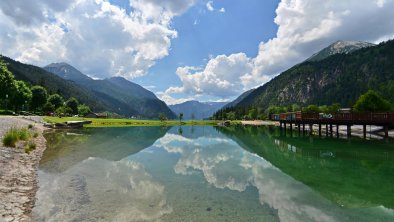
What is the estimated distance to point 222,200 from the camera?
16.9 meters

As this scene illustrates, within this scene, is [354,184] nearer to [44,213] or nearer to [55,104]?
[44,213]

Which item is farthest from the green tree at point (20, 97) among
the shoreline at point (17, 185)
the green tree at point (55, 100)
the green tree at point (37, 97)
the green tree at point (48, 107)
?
the shoreline at point (17, 185)

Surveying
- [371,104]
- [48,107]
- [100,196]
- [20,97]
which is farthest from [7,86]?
[371,104]

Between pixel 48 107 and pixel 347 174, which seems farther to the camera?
pixel 48 107

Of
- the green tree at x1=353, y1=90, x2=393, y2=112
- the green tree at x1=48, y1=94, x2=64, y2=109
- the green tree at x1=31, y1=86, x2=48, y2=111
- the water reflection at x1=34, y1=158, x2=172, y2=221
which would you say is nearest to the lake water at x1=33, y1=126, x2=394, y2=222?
the water reflection at x1=34, y1=158, x2=172, y2=221

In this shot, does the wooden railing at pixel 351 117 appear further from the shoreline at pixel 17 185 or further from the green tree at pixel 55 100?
the green tree at pixel 55 100

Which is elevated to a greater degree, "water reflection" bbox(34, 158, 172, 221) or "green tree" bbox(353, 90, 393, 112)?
"green tree" bbox(353, 90, 393, 112)

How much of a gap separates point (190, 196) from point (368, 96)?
4959 inches

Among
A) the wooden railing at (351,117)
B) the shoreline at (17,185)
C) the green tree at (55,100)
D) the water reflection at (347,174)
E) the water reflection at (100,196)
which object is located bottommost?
the water reflection at (347,174)

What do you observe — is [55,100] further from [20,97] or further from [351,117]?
[351,117]

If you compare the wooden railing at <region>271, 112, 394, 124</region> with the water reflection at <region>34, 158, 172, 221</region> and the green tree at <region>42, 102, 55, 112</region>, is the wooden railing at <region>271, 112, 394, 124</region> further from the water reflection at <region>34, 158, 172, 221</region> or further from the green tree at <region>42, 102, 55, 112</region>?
the green tree at <region>42, 102, 55, 112</region>

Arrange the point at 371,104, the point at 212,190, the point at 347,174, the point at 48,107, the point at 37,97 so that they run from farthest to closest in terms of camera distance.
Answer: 1. the point at 48,107
2. the point at 37,97
3. the point at 371,104
4. the point at 347,174
5. the point at 212,190

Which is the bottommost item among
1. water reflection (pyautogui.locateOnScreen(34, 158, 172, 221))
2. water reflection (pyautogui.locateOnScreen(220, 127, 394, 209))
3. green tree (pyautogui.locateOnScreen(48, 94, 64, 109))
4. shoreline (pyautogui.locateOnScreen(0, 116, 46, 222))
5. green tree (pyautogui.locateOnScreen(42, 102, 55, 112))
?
water reflection (pyautogui.locateOnScreen(220, 127, 394, 209))

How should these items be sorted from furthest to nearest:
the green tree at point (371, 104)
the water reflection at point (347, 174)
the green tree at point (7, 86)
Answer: the green tree at point (371, 104)
the green tree at point (7, 86)
the water reflection at point (347, 174)
